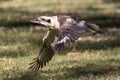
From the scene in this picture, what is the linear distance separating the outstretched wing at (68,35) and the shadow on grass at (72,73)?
38.0 inches

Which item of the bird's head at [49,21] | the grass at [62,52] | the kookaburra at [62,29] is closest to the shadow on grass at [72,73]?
the grass at [62,52]

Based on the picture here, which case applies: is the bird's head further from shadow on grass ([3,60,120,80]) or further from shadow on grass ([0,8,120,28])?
shadow on grass ([0,8,120,28])

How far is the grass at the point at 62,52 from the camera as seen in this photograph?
9.19 m

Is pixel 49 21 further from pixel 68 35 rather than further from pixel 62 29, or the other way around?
pixel 68 35

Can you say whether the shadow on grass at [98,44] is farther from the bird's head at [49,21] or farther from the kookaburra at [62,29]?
the bird's head at [49,21]

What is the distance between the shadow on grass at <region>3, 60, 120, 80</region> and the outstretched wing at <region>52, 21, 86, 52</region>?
3.16 ft

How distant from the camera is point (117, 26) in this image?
16422 millimetres

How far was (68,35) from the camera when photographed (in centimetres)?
794

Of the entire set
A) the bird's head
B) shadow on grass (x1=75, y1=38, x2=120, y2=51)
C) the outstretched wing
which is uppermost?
the bird's head

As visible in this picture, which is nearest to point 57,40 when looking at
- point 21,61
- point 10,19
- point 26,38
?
point 21,61

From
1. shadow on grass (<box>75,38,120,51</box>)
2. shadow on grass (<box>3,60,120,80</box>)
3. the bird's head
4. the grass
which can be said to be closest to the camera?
the bird's head

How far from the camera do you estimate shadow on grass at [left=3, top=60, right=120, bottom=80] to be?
8930mm

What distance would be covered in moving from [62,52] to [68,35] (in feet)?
11.5

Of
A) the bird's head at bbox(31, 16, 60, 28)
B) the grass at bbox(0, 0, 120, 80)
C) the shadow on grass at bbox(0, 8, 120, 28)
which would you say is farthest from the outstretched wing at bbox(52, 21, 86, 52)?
the shadow on grass at bbox(0, 8, 120, 28)
